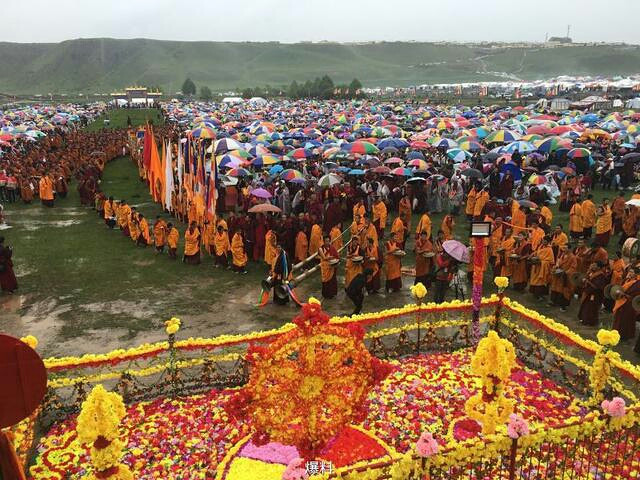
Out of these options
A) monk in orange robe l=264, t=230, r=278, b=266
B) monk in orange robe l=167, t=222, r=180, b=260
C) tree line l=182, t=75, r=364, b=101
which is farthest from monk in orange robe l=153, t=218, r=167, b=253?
tree line l=182, t=75, r=364, b=101

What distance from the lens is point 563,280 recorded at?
11430 millimetres

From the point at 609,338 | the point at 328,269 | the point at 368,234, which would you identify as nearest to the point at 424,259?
the point at 368,234

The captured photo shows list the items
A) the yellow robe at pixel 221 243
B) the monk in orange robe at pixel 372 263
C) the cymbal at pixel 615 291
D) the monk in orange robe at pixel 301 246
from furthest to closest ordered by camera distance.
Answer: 1. the yellow robe at pixel 221 243
2. the monk in orange robe at pixel 301 246
3. the monk in orange robe at pixel 372 263
4. the cymbal at pixel 615 291

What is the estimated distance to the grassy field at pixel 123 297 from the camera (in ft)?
35.5

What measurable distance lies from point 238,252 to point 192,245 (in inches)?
61.0

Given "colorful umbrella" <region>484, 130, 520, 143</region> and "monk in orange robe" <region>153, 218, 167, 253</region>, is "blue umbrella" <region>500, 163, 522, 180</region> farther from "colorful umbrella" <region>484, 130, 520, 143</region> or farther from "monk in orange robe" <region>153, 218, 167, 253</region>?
"monk in orange robe" <region>153, 218, 167, 253</region>

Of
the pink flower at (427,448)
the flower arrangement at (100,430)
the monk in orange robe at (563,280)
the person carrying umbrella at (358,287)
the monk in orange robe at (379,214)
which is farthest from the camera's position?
the monk in orange robe at (379,214)

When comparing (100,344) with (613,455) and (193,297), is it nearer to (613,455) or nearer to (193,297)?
(193,297)

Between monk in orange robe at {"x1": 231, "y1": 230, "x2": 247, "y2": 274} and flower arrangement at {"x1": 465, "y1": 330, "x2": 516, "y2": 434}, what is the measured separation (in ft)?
27.7

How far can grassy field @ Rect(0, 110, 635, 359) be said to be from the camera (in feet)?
35.5

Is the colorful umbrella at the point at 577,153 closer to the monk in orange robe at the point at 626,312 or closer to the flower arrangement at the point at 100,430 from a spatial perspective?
the monk in orange robe at the point at 626,312

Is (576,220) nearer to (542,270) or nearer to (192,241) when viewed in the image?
(542,270)

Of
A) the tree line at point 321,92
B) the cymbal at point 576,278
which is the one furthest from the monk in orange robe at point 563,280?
the tree line at point 321,92

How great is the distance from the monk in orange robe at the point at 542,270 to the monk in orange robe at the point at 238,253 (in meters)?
7.16
